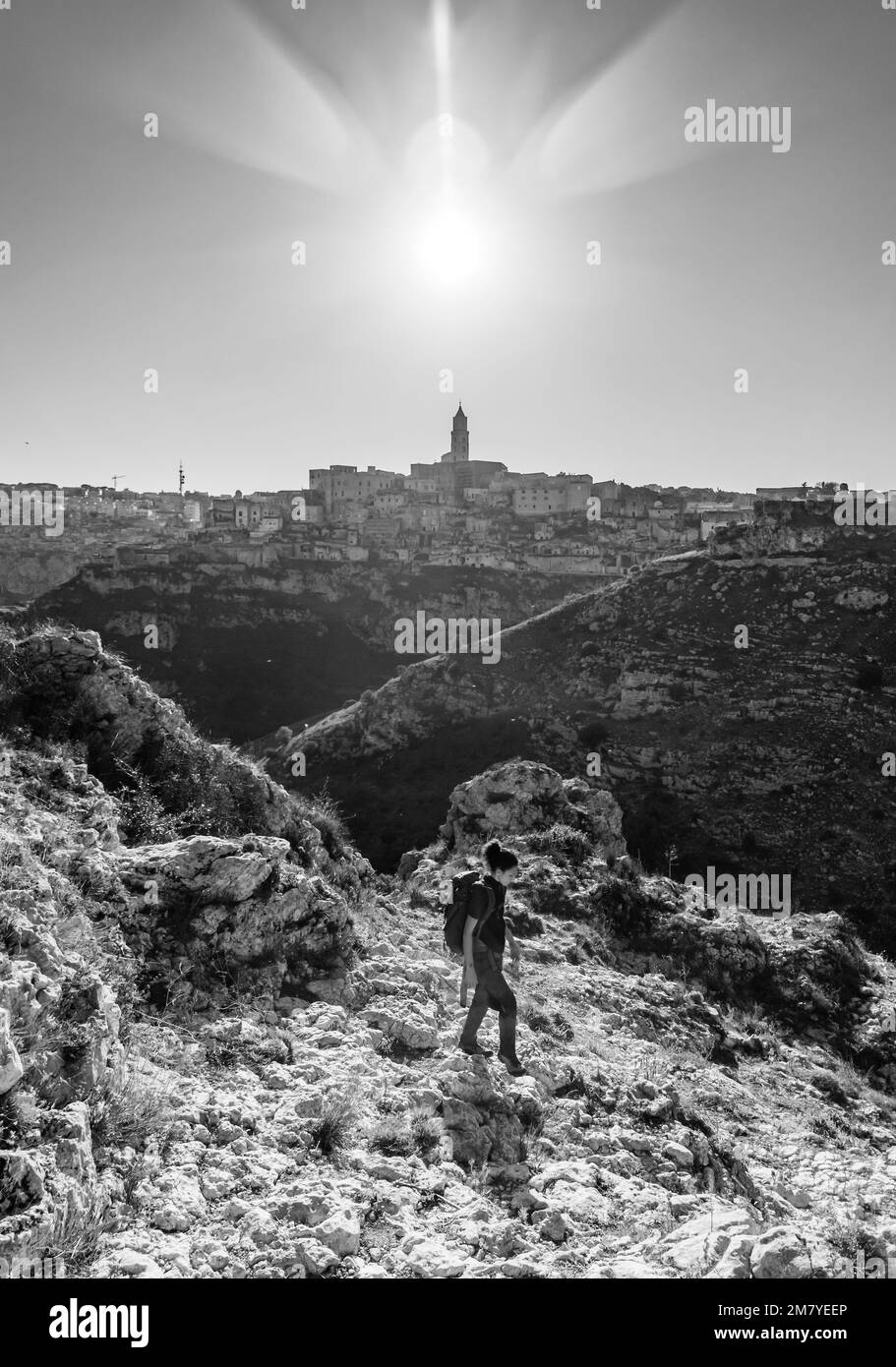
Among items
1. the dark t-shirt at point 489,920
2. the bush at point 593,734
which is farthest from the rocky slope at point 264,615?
the dark t-shirt at point 489,920

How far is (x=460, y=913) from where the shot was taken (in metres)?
6.21

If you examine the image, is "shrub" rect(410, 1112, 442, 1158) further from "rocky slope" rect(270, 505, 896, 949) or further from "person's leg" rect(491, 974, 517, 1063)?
"rocky slope" rect(270, 505, 896, 949)

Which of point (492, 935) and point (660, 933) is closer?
point (492, 935)

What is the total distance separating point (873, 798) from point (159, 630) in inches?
2630

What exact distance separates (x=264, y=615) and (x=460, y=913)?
82447 millimetres

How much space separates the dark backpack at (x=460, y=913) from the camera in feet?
20.1

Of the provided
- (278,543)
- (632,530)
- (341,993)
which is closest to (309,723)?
(278,543)

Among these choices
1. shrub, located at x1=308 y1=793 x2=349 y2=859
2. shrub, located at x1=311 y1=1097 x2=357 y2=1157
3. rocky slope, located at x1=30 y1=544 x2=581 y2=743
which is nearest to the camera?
shrub, located at x1=311 y1=1097 x2=357 y2=1157

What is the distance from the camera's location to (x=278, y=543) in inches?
3824

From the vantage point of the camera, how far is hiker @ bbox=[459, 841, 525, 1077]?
6141 millimetres

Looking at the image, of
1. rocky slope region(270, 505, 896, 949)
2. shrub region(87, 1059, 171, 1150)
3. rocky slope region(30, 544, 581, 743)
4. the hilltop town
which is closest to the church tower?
the hilltop town

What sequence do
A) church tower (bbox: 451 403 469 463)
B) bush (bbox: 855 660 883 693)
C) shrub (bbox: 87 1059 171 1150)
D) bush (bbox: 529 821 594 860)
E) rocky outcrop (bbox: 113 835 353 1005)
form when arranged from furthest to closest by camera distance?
church tower (bbox: 451 403 469 463)
bush (bbox: 855 660 883 693)
bush (bbox: 529 821 594 860)
rocky outcrop (bbox: 113 835 353 1005)
shrub (bbox: 87 1059 171 1150)

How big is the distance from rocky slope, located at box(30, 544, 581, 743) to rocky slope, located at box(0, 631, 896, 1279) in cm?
5619

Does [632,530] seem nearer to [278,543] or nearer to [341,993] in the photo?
[278,543]
